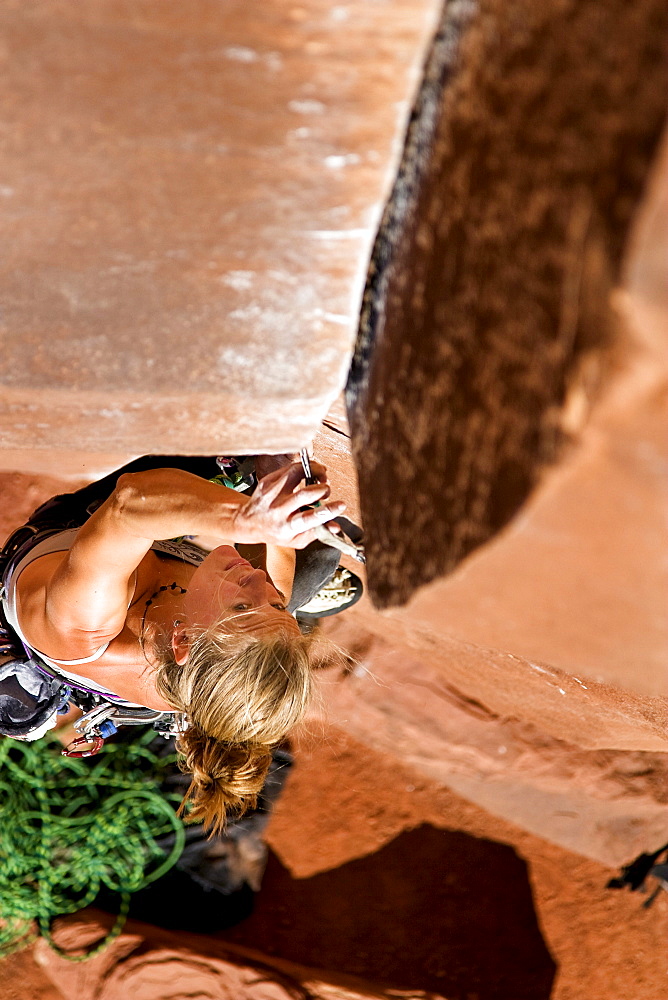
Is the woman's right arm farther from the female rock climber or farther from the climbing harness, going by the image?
the climbing harness

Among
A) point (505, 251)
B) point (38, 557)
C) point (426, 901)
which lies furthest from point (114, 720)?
point (426, 901)

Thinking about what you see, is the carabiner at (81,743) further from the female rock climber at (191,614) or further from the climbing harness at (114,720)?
the female rock climber at (191,614)

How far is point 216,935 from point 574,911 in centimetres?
159

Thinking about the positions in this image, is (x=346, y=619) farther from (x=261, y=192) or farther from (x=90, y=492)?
(x=261, y=192)

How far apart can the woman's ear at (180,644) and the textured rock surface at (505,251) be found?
1.72 feet

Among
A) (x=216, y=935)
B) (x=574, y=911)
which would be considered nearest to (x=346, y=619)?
(x=216, y=935)

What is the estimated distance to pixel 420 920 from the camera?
3.27m

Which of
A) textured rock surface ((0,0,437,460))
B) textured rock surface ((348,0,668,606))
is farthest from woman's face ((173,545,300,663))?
textured rock surface ((348,0,668,606))

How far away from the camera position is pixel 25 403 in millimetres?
1309

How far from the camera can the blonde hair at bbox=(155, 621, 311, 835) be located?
1272 mm

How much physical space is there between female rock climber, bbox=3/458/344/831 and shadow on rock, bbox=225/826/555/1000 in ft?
7.03

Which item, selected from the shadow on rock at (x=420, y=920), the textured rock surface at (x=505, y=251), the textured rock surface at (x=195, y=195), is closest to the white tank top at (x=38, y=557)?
the textured rock surface at (x=195, y=195)

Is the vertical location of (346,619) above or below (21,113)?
below

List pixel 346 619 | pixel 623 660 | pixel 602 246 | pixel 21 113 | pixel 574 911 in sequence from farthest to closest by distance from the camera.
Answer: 1. pixel 574 911
2. pixel 346 619
3. pixel 21 113
4. pixel 623 660
5. pixel 602 246
